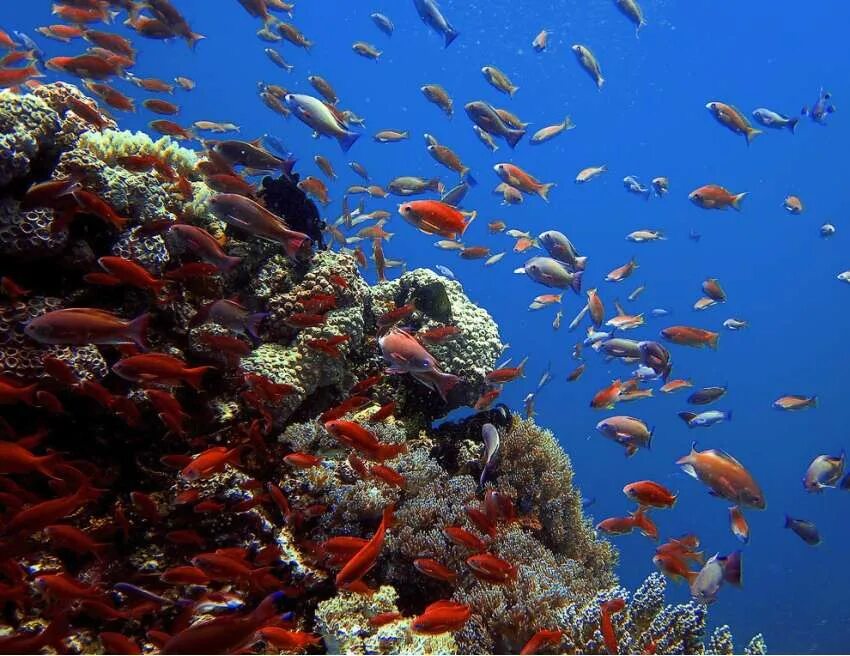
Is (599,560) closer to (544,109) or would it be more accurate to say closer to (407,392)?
(407,392)

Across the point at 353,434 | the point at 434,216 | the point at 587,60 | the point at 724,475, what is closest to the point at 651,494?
the point at 724,475

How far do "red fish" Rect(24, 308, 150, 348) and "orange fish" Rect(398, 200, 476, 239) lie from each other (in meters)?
2.49

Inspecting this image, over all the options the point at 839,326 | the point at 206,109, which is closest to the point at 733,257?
the point at 839,326

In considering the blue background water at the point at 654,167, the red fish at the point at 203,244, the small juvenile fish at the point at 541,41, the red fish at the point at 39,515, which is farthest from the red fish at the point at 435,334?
the blue background water at the point at 654,167

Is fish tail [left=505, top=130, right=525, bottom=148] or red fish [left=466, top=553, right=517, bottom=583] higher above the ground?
fish tail [left=505, top=130, right=525, bottom=148]

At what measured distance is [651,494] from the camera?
4.57m

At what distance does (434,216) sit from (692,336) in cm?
486

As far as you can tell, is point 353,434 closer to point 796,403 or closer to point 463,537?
point 463,537

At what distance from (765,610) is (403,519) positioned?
4565 cm

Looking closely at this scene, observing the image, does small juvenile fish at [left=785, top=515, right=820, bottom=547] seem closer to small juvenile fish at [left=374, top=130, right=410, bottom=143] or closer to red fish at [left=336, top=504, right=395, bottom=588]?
red fish at [left=336, top=504, right=395, bottom=588]

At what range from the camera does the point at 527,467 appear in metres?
5.97

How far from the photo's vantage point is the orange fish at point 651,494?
4.51 m

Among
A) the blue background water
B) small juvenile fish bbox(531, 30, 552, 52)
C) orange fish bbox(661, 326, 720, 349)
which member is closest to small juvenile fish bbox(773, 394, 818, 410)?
orange fish bbox(661, 326, 720, 349)

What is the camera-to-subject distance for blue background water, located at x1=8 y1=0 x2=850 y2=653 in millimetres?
66312
